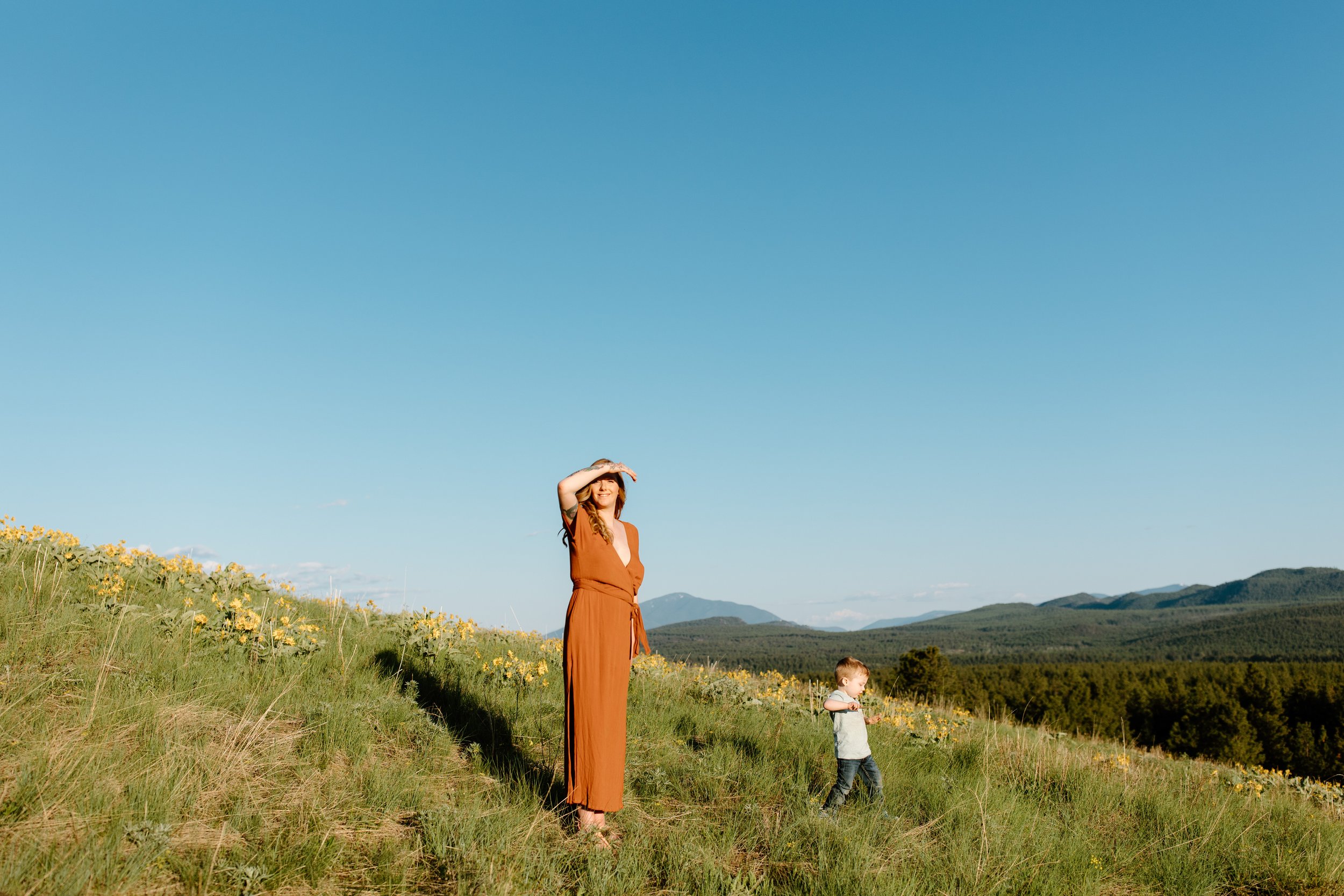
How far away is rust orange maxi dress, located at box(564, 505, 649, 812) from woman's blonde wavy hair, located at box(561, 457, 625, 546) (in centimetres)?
4

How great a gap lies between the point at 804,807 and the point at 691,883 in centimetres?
155

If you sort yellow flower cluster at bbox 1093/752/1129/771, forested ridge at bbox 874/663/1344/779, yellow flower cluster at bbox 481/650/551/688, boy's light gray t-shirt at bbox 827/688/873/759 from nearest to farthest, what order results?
boy's light gray t-shirt at bbox 827/688/873/759 → yellow flower cluster at bbox 481/650/551/688 → yellow flower cluster at bbox 1093/752/1129/771 → forested ridge at bbox 874/663/1344/779

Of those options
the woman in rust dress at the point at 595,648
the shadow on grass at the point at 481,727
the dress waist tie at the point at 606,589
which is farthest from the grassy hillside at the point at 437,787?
the dress waist tie at the point at 606,589

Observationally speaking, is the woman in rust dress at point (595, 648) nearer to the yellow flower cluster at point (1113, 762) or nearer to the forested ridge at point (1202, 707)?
the yellow flower cluster at point (1113, 762)

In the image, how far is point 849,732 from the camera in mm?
6160

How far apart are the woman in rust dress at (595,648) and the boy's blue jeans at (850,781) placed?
6.00 feet

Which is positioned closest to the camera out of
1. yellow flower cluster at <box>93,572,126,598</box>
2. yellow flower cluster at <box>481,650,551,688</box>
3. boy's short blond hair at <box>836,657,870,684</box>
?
boy's short blond hair at <box>836,657,870,684</box>

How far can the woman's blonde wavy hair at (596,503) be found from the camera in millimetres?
5445

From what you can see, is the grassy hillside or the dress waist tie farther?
the dress waist tie

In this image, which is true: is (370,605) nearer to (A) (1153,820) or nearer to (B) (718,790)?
(B) (718,790)

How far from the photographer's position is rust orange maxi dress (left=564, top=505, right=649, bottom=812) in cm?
515

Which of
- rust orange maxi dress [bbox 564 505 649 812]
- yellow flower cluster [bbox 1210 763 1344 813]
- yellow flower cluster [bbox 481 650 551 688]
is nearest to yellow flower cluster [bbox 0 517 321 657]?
yellow flower cluster [bbox 481 650 551 688]

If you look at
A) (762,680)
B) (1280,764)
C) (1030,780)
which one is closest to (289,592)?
(762,680)

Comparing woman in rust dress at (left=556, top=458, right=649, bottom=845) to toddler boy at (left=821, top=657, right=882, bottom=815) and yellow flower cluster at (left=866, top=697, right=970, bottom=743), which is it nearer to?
toddler boy at (left=821, top=657, right=882, bottom=815)
